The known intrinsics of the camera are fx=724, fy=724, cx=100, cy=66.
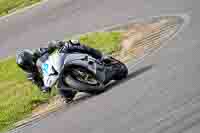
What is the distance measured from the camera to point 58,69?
1335 cm

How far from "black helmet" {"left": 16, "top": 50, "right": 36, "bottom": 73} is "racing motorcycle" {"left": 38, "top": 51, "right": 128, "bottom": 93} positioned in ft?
1.30

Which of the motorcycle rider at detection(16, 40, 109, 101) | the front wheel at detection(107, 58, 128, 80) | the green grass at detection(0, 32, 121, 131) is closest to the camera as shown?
the front wheel at detection(107, 58, 128, 80)

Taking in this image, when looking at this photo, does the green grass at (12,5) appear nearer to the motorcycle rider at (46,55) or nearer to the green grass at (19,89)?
the green grass at (19,89)

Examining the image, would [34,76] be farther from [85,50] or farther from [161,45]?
[161,45]

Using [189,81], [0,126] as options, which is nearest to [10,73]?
[0,126]

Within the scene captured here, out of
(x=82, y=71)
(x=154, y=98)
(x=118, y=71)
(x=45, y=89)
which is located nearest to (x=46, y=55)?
(x=45, y=89)

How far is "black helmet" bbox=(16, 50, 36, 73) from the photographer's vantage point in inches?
Result: 543

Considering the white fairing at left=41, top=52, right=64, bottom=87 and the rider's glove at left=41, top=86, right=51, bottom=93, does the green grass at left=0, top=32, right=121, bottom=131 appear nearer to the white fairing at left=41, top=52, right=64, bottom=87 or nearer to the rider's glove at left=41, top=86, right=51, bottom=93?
the rider's glove at left=41, top=86, right=51, bottom=93

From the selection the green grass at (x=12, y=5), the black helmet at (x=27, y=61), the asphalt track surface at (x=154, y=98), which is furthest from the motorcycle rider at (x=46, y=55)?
the green grass at (x=12, y=5)

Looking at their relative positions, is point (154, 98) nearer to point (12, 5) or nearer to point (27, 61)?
point (27, 61)

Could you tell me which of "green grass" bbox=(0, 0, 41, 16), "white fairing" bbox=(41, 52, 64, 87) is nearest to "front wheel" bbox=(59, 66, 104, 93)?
"white fairing" bbox=(41, 52, 64, 87)

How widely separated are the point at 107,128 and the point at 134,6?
1032 cm

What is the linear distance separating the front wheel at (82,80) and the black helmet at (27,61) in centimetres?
84

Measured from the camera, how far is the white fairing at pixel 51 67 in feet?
43.9
